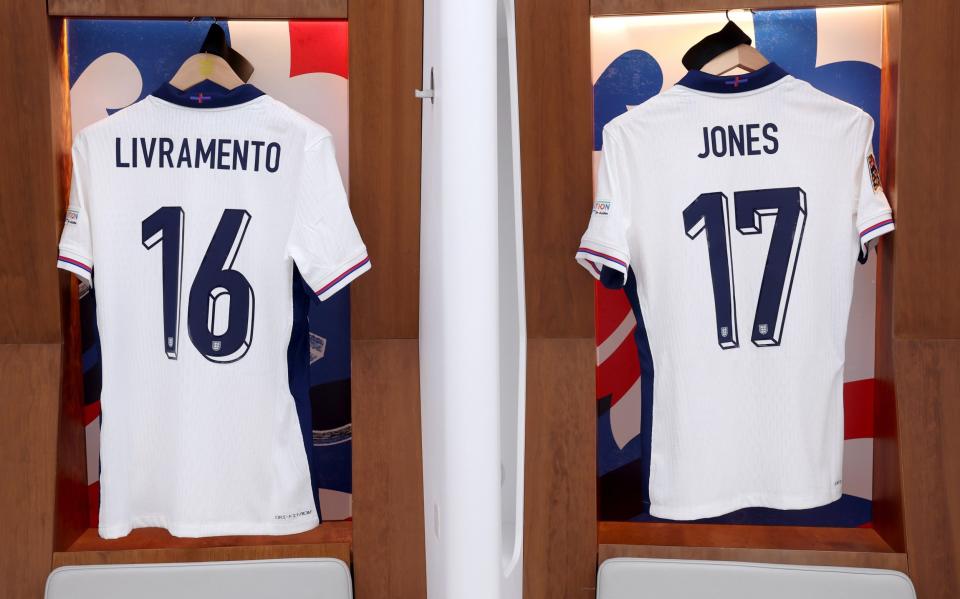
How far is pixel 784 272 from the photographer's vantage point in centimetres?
199

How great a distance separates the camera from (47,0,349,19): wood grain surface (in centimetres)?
200

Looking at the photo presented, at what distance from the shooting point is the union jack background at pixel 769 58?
231 cm

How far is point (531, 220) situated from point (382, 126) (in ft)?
1.50

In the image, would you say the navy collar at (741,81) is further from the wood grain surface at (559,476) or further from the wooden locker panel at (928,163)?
the wood grain surface at (559,476)

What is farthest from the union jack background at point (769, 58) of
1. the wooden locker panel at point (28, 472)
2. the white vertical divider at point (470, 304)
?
the white vertical divider at point (470, 304)

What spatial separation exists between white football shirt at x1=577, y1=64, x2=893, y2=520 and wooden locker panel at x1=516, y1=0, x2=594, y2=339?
0.11m

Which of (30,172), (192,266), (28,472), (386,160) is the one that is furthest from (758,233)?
(28,472)

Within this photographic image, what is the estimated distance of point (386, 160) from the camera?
6.86 ft

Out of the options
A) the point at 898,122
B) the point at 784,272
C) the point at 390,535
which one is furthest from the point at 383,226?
the point at 898,122

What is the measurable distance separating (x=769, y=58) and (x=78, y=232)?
1933 millimetres

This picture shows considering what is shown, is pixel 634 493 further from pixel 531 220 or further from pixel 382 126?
pixel 382 126

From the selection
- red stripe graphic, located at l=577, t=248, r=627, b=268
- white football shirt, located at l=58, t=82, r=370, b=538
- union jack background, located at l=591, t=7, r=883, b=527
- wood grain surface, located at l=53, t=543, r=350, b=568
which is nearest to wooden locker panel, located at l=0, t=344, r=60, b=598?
wood grain surface, located at l=53, t=543, r=350, b=568

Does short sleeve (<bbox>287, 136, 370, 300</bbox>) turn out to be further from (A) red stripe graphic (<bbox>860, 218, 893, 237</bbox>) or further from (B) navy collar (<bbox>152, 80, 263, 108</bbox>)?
(A) red stripe graphic (<bbox>860, 218, 893, 237</bbox>)

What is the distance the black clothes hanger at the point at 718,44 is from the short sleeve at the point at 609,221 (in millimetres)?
322
